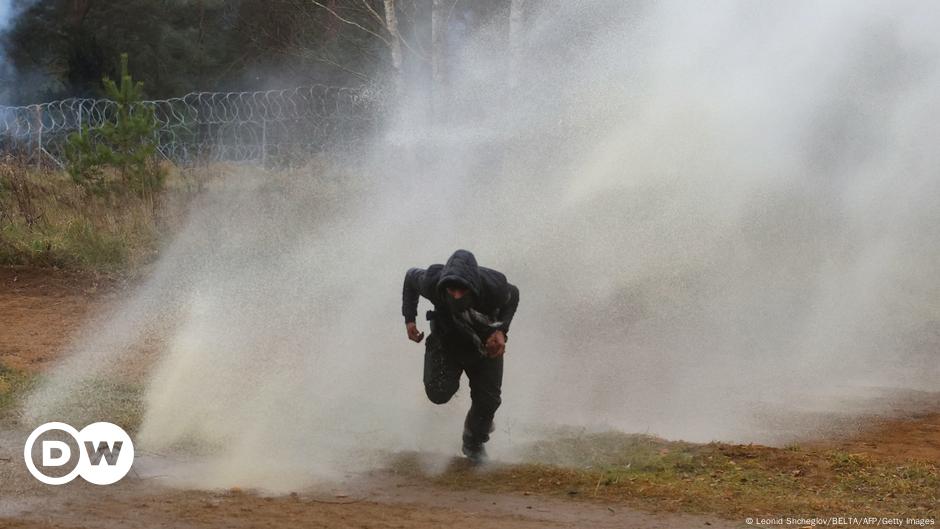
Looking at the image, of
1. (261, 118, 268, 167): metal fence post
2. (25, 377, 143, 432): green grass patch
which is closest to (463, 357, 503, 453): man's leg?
(25, 377, 143, 432): green grass patch

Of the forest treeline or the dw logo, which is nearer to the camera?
the dw logo

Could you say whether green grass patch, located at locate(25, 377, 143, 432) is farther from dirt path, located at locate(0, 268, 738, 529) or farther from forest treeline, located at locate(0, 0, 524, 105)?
forest treeline, located at locate(0, 0, 524, 105)

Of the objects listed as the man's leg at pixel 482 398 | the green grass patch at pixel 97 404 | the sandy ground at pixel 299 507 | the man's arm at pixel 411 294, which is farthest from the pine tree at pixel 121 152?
the man's leg at pixel 482 398

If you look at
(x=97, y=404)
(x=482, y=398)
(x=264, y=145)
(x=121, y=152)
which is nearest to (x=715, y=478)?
(x=482, y=398)

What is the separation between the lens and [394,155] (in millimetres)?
17922

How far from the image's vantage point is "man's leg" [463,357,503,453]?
302 inches

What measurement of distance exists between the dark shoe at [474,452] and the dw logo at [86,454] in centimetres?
216

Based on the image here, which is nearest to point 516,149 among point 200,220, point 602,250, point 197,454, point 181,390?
point 602,250

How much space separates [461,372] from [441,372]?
0.49 feet

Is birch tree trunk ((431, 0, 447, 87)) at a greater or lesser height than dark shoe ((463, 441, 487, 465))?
greater

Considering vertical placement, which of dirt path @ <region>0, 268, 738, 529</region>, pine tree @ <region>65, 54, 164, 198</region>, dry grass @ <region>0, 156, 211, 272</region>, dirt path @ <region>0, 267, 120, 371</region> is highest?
pine tree @ <region>65, 54, 164, 198</region>

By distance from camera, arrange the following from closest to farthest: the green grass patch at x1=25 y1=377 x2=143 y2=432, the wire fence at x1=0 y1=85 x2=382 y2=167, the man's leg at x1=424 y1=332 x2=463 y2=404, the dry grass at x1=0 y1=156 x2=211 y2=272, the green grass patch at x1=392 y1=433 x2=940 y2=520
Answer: the green grass patch at x1=392 y1=433 x2=940 y2=520, the man's leg at x1=424 y1=332 x2=463 y2=404, the green grass patch at x1=25 y1=377 x2=143 y2=432, the dry grass at x1=0 y1=156 x2=211 y2=272, the wire fence at x1=0 y1=85 x2=382 y2=167

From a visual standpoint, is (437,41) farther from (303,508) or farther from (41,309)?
(303,508)

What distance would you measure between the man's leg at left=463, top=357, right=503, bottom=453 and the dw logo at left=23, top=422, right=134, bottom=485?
2.19 m
